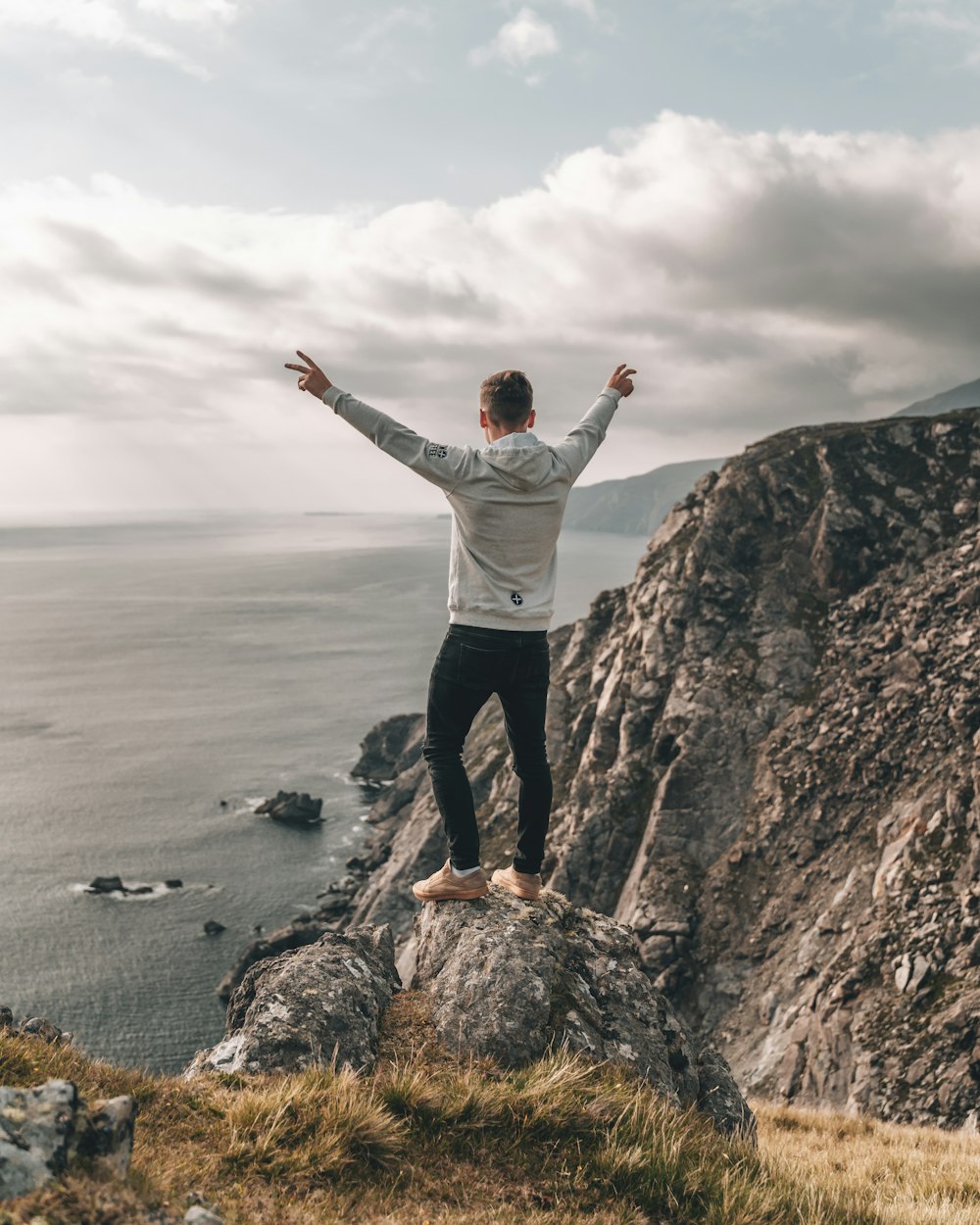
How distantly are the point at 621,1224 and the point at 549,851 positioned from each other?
57229mm

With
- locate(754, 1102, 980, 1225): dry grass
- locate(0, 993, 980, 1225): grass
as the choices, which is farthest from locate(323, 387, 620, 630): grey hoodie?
locate(754, 1102, 980, 1225): dry grass

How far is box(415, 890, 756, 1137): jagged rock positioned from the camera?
7574mm

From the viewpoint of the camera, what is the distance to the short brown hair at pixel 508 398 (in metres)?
7.53

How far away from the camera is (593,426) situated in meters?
8.02

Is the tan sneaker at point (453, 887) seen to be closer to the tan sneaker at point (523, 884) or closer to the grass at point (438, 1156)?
the tan sneaker at point (523, 884)

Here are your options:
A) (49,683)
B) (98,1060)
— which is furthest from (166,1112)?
(49,683)

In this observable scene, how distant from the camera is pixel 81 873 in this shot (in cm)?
8162

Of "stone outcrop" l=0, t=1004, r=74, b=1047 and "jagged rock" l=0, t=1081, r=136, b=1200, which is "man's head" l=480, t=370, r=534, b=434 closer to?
"jagged rock" l=0, t=1081, r=136, b=1200

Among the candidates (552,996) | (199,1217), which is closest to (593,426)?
(552,996)

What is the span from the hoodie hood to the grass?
4.88 metres

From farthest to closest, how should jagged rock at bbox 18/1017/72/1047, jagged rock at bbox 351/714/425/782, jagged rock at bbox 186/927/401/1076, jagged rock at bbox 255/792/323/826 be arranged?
1. jagged rock at bbox 351/714/425/782
2. jagged rock at bbox 255/792/323/826
3. jagged rock at bbox 186/927/401/1076
4. jagged rock at bbox 18/1017/72/1047

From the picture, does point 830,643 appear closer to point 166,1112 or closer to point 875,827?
point 875,827

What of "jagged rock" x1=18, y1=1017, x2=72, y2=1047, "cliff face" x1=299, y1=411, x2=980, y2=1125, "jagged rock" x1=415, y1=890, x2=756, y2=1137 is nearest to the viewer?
"jagged rock" x1=18, y1=1017, x2=72, y2=1047

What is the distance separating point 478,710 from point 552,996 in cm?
305
